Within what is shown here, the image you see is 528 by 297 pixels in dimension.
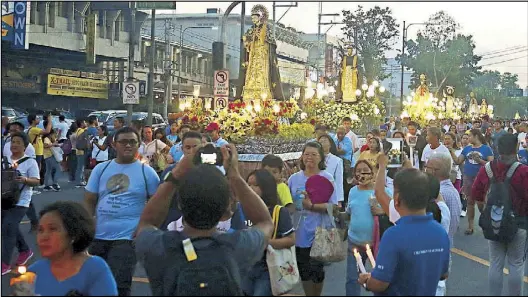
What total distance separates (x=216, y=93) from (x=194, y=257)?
15969 millimetres

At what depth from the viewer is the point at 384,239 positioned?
3.66 metres

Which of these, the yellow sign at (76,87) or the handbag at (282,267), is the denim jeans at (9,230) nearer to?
the handbag at (282,267)

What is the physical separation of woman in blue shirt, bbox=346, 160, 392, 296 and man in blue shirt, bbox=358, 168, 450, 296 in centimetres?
205

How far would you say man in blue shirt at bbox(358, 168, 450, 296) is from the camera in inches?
141

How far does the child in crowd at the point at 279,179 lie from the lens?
580 centimetres

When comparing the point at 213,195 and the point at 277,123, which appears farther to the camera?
the point at 277,123

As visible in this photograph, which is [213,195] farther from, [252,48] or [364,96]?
[364,96]

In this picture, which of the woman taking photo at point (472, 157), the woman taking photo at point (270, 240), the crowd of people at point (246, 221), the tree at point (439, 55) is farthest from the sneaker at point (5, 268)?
the tree at point (439, 55)

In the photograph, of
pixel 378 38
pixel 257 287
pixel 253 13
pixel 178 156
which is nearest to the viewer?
pixel 257 287

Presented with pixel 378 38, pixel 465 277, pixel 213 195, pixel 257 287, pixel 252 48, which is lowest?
pixel 465 277

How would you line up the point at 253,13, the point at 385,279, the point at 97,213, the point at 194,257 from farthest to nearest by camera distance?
1. the point at 253,13
2. the point at 97,213
3. the point at 385,279
4. the point at 194,257

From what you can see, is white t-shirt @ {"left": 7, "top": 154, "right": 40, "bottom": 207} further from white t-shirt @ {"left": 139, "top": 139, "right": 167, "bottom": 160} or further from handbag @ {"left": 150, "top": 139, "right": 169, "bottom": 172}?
white t-shirt @ {"left": 139, "top": 139, "right": 167, "bottom": 160}

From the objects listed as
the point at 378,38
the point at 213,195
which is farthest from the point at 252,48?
the point at 378,38

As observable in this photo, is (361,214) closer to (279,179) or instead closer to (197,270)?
(279,179)
